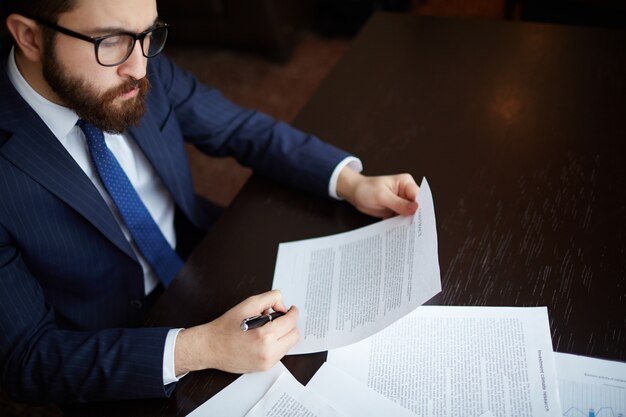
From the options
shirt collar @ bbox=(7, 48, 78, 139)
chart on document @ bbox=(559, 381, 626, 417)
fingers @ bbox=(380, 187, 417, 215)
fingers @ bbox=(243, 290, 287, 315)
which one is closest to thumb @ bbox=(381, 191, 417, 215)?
fingers @ bbox=(380, 187, 417, 215)

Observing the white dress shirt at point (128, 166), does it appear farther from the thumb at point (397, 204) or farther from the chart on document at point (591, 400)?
the chart on document at point (591, 400)

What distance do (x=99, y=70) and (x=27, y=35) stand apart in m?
0.13

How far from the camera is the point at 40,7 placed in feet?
3.02

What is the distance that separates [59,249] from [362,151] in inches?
24.3

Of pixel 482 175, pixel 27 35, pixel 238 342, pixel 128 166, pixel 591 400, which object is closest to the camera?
pixel 591 400

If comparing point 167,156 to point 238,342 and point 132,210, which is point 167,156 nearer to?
point 132,210

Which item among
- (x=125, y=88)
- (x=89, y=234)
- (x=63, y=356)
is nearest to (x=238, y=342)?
(x=63, y=356)

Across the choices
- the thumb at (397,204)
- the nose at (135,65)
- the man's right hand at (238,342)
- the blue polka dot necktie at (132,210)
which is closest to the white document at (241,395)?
the man's right hand at (238,342)

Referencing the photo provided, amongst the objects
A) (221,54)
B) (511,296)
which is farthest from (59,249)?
(221,54)

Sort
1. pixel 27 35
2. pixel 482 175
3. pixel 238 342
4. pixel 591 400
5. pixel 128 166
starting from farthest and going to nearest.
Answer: pixel 128 166 < pixel 482 175 < pixel 27 35 < pixel 238 342 < pixel 591 400

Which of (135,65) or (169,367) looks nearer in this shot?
(169,367)

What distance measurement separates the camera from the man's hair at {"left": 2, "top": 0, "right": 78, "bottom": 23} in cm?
91

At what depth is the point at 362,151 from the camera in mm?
1188

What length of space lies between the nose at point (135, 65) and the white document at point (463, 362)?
1.93ft
